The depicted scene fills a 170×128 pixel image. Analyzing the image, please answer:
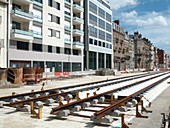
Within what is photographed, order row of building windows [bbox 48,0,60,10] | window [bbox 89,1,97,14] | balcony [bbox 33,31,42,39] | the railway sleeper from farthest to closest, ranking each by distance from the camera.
→ window [bbox 89,1,97,14]
row of building windows [bbox 48,0,60,10]
balcony [bbox 33,31,42,39]
the railway sleeper

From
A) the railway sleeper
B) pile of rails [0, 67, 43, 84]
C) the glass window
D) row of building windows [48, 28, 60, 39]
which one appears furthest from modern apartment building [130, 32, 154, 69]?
the railway sleeper

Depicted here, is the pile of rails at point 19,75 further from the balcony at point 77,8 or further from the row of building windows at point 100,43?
the row of building windows at point 100,43

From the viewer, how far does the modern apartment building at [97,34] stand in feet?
201

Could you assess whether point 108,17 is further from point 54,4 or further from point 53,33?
point 53,33

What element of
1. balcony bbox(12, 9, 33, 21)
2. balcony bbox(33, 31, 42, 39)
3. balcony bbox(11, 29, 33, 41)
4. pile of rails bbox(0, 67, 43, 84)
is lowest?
pile of rails bbox(0, 67, 43, 84)

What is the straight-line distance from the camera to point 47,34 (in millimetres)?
43656

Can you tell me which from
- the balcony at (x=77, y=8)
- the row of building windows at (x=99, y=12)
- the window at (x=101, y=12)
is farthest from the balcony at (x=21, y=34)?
the window at (x=101, y=12)

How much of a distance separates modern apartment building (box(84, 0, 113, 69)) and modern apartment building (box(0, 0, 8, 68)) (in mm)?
29590

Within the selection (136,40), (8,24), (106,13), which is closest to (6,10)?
(8,24)

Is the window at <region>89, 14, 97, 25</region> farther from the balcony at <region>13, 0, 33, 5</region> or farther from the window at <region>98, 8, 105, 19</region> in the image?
the balcony at <region>13, 0, 33, 5</region>

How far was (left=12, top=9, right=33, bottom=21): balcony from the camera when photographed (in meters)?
34.7

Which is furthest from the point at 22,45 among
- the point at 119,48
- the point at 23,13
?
the point at 119,48

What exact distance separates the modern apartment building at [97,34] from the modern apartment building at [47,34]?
5.39 metres

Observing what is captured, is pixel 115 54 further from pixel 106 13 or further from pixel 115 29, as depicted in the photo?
pixel 106 13
